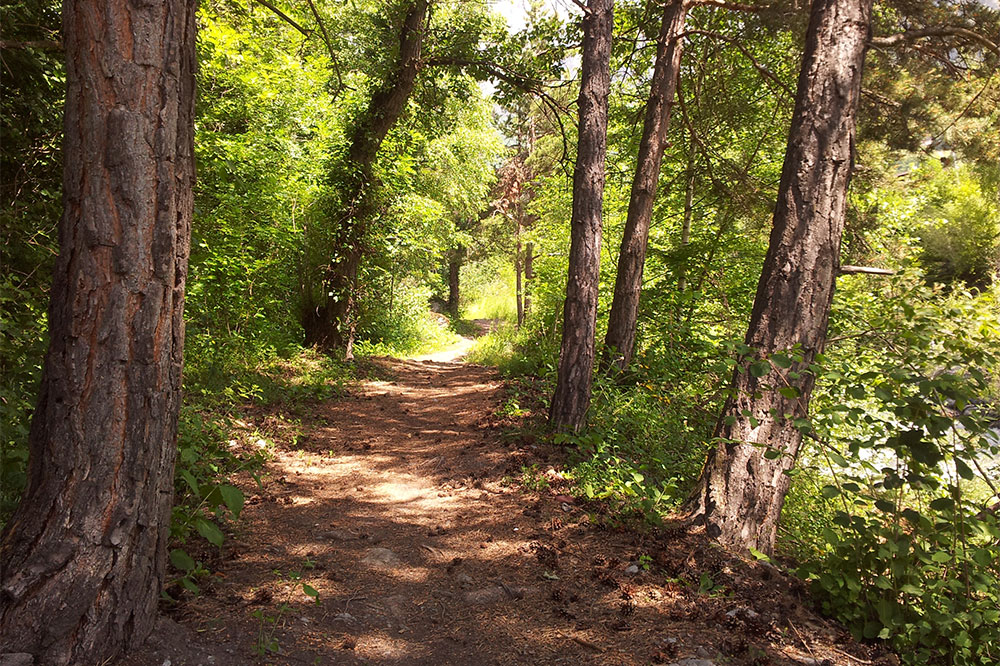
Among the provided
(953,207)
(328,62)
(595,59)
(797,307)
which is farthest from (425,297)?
(953,207)

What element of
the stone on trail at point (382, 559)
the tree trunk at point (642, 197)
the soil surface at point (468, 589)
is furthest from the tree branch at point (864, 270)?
the tree trunk at point (642, 197)

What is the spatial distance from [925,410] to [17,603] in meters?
4.08

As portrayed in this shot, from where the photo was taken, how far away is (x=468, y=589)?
352 centimetres

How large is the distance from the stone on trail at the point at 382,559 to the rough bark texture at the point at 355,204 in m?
7.43

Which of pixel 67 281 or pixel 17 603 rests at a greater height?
pixel 67 281

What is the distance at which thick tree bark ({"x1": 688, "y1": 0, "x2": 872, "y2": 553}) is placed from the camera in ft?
12.6

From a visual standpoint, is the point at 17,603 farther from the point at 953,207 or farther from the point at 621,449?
the point at 953,207

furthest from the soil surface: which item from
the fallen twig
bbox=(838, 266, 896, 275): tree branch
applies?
bbox=(838, 266, 896, 275): tree branch

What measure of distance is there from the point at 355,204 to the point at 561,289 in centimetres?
441

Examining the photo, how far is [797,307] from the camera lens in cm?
385

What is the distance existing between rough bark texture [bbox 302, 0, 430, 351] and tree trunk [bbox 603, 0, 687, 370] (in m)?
3.98

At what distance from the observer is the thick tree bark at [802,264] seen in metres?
3.84

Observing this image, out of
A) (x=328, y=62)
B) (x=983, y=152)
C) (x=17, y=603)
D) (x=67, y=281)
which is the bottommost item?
(x=17, y=603)

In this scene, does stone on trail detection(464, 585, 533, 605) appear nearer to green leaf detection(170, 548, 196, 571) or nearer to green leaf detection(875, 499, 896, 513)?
green leaf detection(170, 548, 196, 571)
